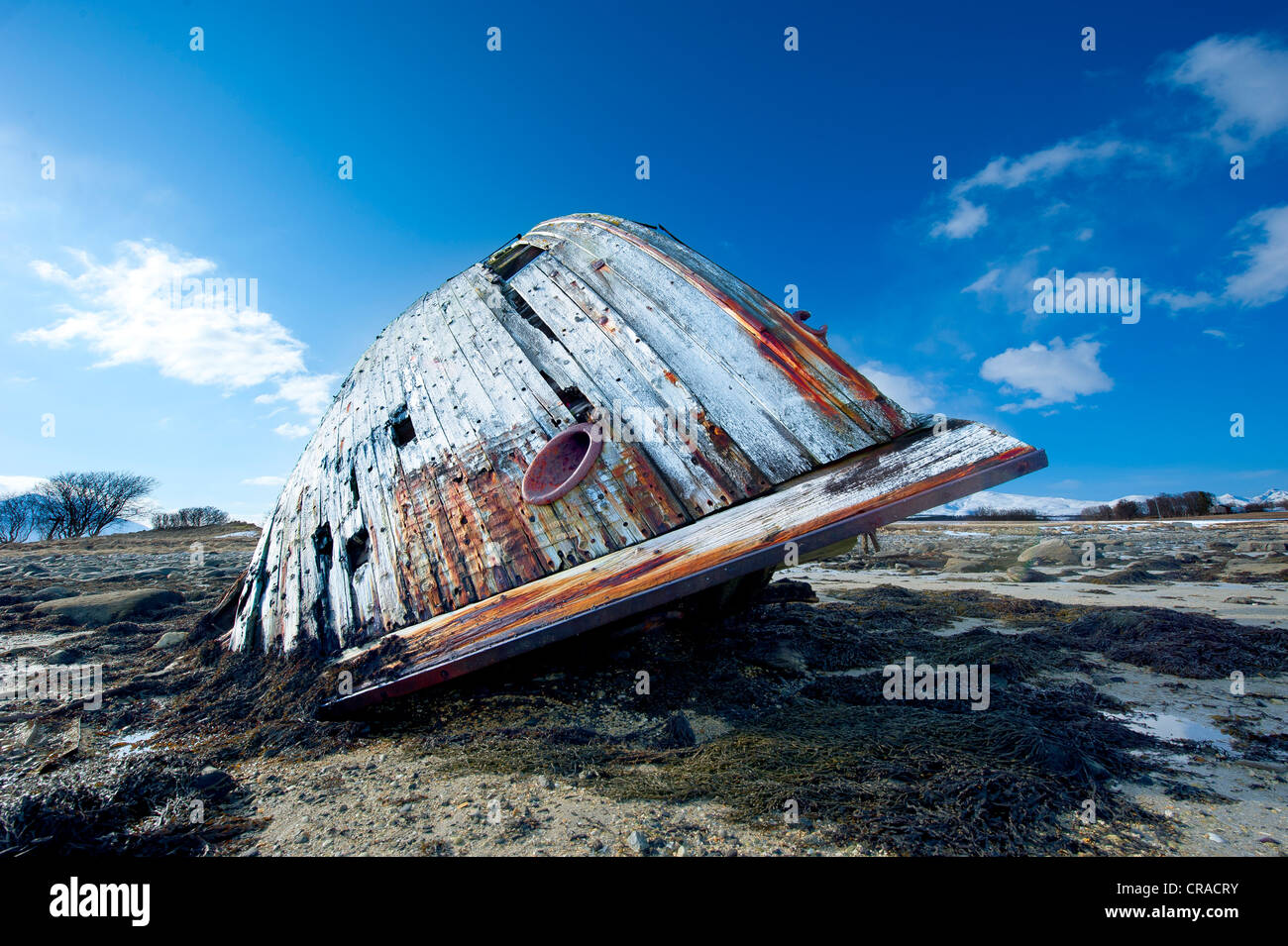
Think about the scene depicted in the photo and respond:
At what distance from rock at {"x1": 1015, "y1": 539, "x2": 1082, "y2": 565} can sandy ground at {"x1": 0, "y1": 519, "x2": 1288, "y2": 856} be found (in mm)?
8110

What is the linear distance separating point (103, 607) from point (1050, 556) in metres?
19.7

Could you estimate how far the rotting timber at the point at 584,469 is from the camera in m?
3.28

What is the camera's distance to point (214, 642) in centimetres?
624

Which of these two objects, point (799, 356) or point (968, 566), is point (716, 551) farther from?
point (968, 566)

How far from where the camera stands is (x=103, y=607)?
27.9 feet

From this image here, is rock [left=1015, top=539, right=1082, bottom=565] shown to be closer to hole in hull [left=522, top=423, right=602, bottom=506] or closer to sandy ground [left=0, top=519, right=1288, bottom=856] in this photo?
sandy ground [left=0, top=519, right=1288, bottom=856]

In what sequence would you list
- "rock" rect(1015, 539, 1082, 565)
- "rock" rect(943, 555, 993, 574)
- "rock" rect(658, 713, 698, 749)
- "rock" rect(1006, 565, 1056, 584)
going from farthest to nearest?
"rock" rect(1015, 539, 1082, 565)
"rock" rect(943, 555, 993, 574)
"rock" rect(1006, 565, 1056, 584)
"rock" rect(658, 713, 698, 749)

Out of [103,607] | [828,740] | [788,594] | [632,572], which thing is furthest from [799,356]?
[103,607]

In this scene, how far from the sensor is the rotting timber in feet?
10.7

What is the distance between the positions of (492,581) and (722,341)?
8.72 ft

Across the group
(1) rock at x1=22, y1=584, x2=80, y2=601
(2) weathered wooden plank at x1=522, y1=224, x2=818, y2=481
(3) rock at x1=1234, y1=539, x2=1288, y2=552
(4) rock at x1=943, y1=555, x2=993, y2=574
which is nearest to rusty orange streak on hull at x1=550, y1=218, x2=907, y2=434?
(2) weathered wooden plank at x1=522, y1=224, x2=818, y2=481
